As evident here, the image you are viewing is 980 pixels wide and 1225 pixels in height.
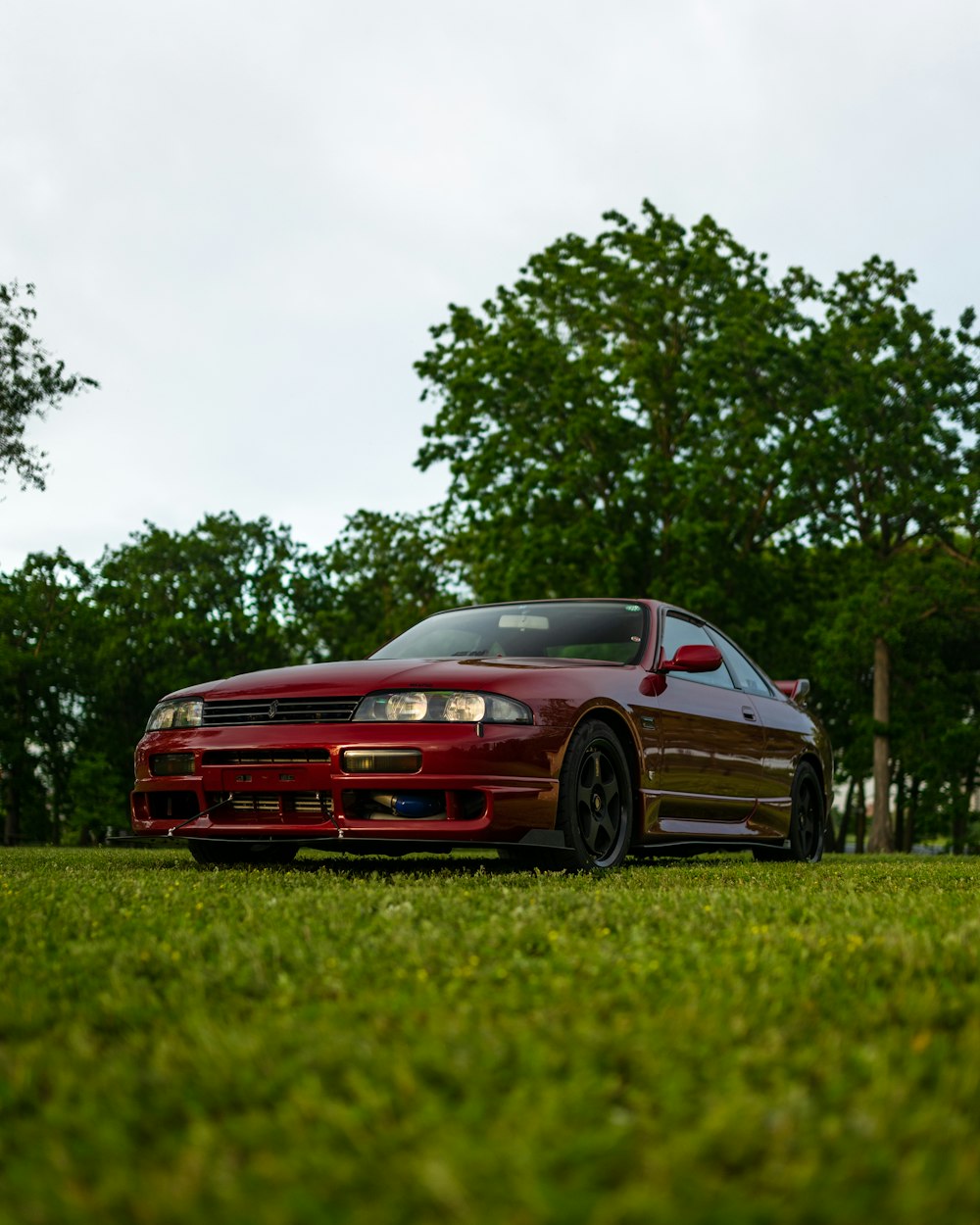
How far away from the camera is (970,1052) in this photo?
2691 millimetres

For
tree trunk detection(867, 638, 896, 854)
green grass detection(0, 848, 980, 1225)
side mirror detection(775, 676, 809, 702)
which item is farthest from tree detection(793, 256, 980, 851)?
green grass detection(0, 848, 980, 1225)

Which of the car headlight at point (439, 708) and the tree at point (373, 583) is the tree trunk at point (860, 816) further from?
the car headlight at point (439, 708)

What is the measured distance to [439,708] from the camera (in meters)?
7.04

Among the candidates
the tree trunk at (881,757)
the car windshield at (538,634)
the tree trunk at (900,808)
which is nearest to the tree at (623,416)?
the tree trunk at (881,757)

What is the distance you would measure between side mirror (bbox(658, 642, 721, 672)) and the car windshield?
19 centimetres

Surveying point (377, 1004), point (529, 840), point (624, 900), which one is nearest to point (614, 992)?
point (377, 1004)

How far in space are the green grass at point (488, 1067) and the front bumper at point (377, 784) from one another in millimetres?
2112

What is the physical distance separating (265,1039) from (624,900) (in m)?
2.64

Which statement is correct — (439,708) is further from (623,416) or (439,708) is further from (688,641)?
(623,416)

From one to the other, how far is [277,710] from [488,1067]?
4918 mm

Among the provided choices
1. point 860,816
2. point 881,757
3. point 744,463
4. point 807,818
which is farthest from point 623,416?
point 860,816

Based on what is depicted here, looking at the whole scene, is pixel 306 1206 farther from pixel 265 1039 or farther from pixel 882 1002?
pixel 882 1002

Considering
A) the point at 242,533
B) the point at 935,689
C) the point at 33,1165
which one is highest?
the point at 242,533

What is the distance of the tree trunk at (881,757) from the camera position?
103 feet
